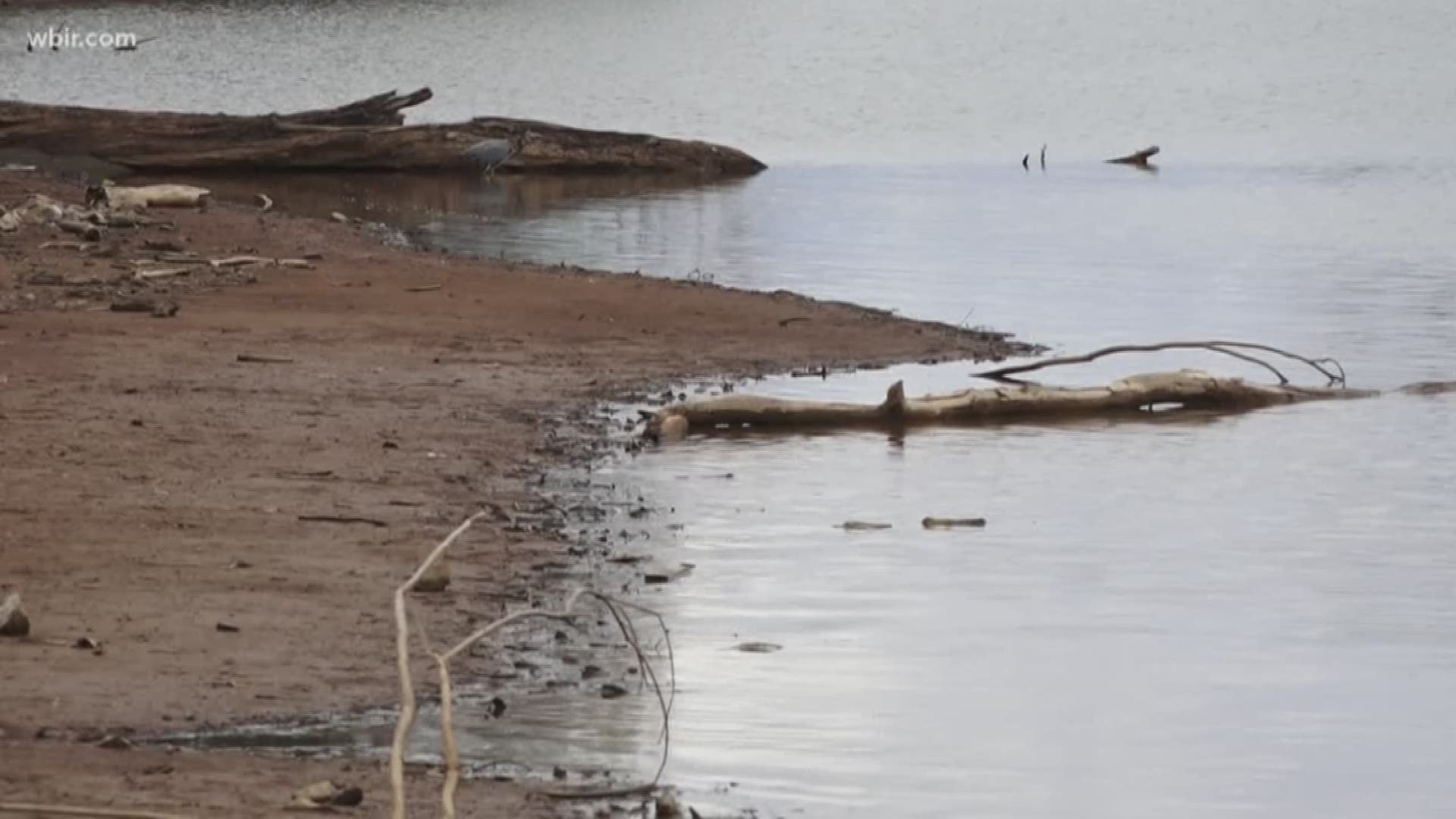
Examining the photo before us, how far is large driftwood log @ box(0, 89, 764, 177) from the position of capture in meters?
30.9

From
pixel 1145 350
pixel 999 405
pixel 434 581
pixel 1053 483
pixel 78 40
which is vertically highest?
pixel 78 40

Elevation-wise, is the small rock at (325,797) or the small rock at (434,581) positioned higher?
the small rock at (434,581)

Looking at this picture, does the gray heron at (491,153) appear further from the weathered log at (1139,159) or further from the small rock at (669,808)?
the small rock at (669,808)

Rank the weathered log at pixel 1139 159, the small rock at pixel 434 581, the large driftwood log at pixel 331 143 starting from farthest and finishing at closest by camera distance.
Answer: the weathered log at pixel 1139 159 → the large driftwood log at pixel 331 143 → the small rock at pixel 434 581

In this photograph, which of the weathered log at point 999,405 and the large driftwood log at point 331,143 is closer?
the weathered log at point 999,405

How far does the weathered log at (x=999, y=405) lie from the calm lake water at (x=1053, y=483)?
22 centimetres

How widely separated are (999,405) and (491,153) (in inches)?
754

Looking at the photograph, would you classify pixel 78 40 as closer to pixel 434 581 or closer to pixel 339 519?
pixel 339 519

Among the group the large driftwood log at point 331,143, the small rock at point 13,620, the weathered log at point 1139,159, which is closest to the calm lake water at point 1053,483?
the weathered log at point 1139,159

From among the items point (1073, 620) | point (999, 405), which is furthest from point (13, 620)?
point (999, 405)

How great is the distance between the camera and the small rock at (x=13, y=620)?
826 centimetres

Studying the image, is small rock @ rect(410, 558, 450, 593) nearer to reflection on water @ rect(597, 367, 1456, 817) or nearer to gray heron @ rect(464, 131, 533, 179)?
reflection on water @ rect(597, 367, 1456, 817)

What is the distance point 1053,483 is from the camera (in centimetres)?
1334

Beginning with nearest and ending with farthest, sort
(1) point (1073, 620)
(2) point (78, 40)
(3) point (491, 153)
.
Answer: (1) point (1073, 620) < (3) point (491, 153) < (2) point (78, 40)
